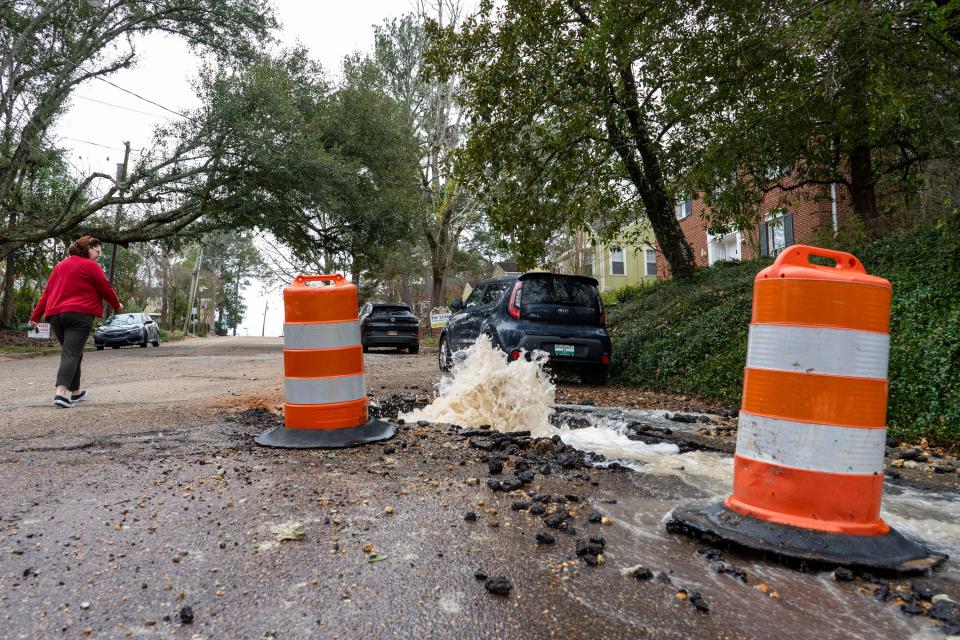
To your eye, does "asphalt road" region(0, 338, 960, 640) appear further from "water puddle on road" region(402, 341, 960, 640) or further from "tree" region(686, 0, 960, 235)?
"tree" region(686, 0, 960, 235)

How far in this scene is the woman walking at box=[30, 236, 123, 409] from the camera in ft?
23.8

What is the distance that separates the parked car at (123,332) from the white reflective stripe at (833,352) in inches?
1058

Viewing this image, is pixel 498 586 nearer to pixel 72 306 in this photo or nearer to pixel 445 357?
pixel 72 306

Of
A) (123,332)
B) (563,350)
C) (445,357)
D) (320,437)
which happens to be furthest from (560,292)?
(123,332)

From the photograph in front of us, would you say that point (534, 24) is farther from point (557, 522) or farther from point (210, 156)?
point (210, 156)

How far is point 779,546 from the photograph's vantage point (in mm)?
2854

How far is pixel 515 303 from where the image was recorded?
31.4 ft

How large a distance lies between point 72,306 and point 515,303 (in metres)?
5.65

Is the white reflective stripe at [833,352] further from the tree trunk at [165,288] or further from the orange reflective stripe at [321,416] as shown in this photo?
the tree trunk at [165,288]

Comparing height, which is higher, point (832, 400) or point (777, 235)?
point (777, 235)

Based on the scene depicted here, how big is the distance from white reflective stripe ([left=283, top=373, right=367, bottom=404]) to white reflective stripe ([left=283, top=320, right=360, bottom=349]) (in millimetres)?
269

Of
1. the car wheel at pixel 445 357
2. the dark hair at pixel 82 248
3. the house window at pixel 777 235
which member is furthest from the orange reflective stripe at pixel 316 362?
the house window at pixel 777 235

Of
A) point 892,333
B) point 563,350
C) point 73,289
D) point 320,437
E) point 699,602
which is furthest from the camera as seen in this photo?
point 563,350

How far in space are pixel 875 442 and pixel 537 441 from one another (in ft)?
8.50
